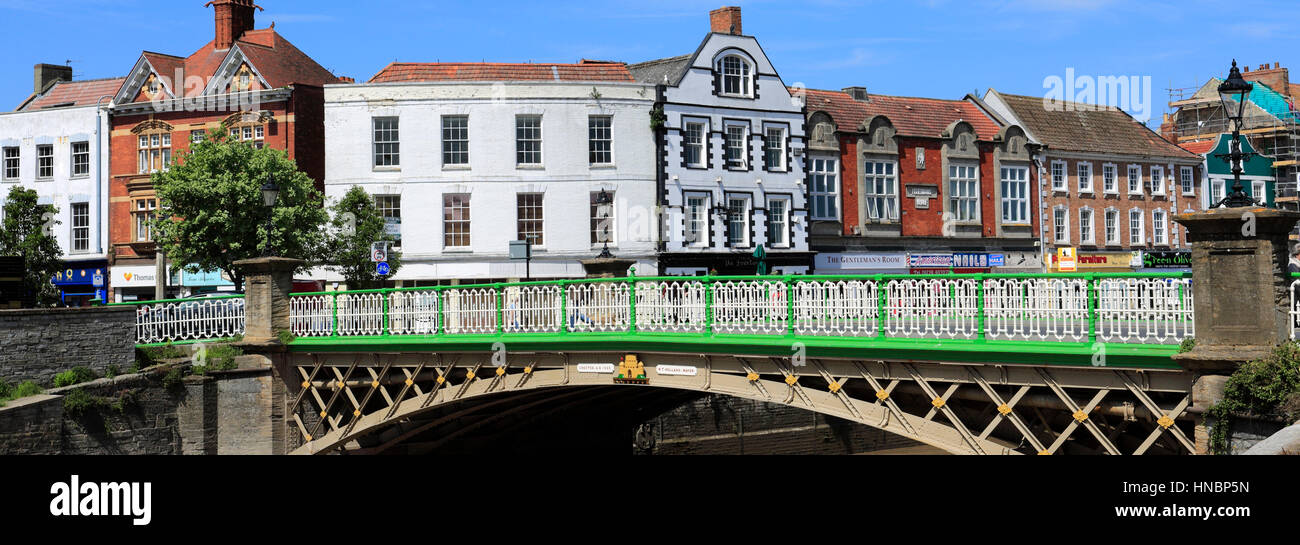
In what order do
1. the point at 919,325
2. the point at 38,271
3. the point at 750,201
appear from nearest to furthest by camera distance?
the point at 919,325 < the point at 38,271 < the point at 750,201

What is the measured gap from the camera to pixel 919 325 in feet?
53.6

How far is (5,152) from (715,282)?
1399 inches

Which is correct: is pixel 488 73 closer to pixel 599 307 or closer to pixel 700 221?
pixel 700 221

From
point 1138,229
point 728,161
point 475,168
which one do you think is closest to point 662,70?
point 728,161

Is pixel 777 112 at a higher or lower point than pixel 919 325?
higher

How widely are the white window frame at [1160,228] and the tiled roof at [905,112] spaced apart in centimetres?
921

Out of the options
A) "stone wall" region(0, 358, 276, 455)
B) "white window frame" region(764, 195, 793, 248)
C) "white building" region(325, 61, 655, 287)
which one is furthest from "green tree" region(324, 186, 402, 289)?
"white window frame" region(764, 195, 793, 248)

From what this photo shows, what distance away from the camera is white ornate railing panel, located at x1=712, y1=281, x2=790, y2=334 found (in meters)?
18.3

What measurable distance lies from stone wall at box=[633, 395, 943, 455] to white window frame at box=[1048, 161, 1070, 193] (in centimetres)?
1493

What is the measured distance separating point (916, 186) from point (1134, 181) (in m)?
13.0

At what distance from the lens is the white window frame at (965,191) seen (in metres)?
49.4
